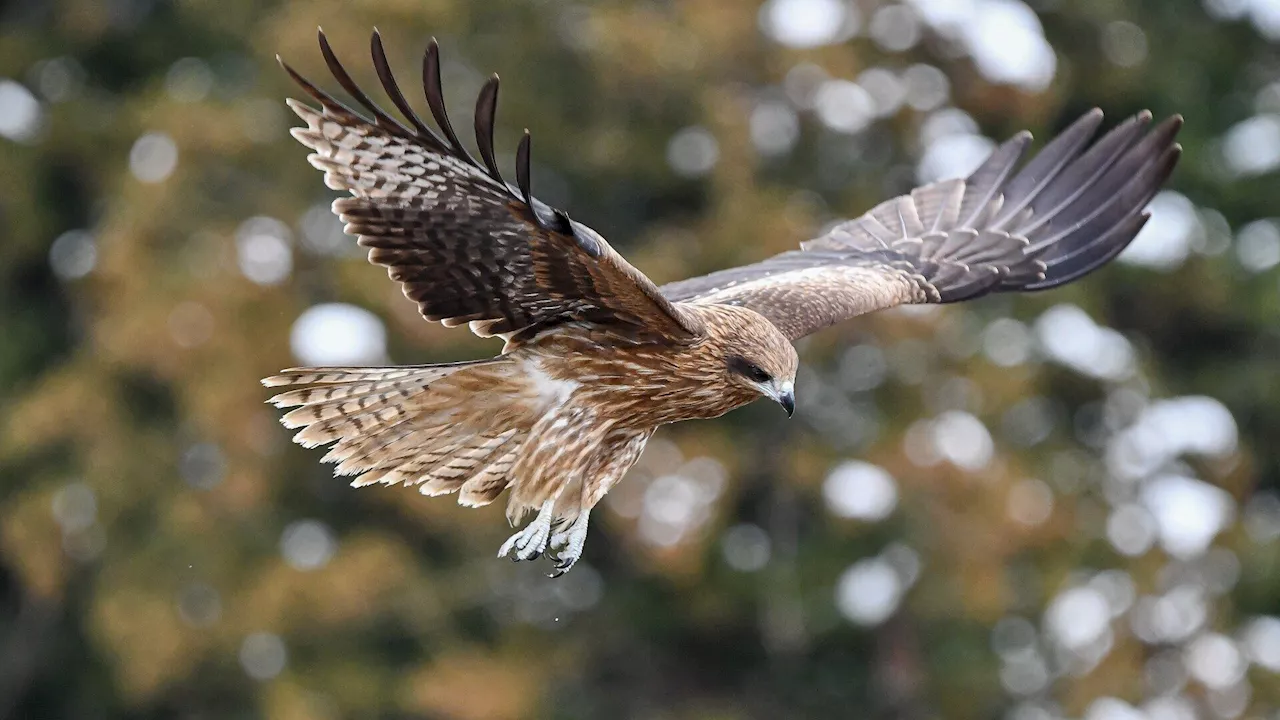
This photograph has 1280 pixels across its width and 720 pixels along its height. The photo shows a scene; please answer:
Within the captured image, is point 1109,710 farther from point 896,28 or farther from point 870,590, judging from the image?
point 896,28

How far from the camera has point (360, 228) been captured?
6859mm

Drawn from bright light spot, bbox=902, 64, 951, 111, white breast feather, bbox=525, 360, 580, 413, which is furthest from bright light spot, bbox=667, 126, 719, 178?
white breast feather, bbox=525, 360, 580, 413

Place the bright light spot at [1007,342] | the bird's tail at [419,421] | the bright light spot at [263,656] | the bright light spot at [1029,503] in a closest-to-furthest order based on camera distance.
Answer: the bird's tail at [419,421] < the bright light spot at [1029,503] < the bright light spot at [263,656] < the bright light spot at [1007,342]

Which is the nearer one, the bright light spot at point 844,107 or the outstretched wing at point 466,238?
the outstretched wing at point 466,238

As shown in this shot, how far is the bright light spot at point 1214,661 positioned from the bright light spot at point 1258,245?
4.01 m

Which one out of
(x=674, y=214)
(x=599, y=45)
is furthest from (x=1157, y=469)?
(x=599, y=45)

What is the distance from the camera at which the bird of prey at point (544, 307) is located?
6.60m

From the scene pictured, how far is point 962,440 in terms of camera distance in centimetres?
1798

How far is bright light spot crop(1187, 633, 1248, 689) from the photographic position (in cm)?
2080

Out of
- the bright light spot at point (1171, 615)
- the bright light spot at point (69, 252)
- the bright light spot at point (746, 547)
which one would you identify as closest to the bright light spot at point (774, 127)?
the bright light spot at point (746, 547)

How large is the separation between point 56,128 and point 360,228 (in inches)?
572

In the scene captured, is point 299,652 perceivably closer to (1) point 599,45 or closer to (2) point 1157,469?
(1) point 599,45

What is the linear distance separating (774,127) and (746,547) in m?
3.87

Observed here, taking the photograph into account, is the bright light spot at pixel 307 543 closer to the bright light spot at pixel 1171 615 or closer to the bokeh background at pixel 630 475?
the bokeh background at pixel 630 475
